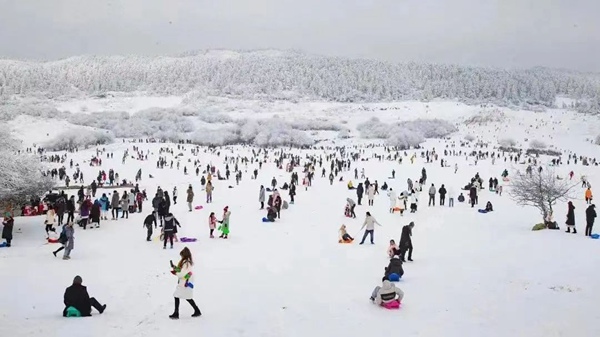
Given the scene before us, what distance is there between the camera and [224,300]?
10047 millimetres

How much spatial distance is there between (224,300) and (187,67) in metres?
188

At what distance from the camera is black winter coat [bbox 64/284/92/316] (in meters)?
8.64

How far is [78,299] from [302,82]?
16540cm

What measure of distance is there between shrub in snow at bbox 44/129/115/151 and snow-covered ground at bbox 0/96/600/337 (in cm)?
6685

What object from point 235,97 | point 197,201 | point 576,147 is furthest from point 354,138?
point 197,201

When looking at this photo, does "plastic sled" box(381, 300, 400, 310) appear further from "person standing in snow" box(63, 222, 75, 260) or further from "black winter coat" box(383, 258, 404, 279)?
"person standing in snow" box(63, 222, 75, 260)

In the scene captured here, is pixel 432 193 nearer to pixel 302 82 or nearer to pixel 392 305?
pixel 392 305

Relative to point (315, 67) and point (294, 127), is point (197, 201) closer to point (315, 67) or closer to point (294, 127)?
point (294, 127)

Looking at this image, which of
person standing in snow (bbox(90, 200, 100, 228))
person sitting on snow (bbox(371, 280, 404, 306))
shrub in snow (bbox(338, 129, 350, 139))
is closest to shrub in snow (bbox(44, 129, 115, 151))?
shrub in snow (bbox(338, 129, 350, 139))

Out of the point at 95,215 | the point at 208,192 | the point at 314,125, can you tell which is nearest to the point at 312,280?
the point at 95,215

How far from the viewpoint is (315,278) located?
1207cm

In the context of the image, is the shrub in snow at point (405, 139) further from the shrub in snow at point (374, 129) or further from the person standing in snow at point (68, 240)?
the person standing in snow at point (68, 240)

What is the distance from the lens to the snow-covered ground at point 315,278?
8578 millimetres

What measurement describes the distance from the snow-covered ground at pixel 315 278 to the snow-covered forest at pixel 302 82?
136929 mm
